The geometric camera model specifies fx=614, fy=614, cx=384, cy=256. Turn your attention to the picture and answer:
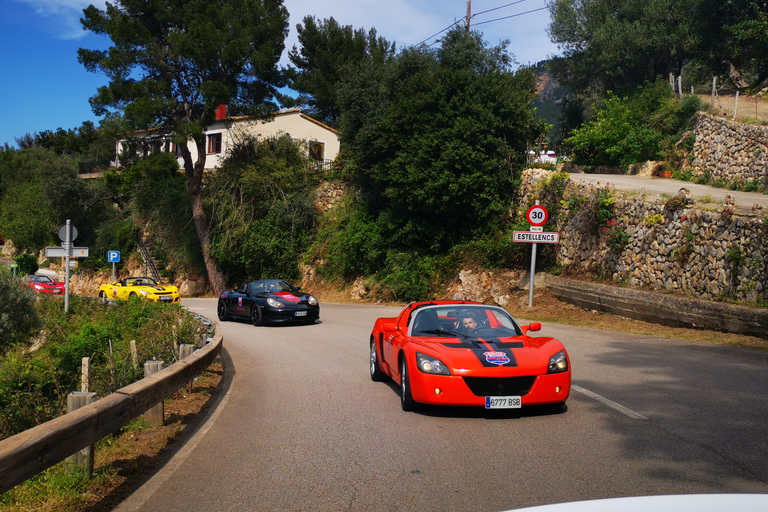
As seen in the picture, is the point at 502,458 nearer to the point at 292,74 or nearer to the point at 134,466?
the point at 134,466

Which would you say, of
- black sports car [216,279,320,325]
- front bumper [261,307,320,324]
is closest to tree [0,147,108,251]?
black sports car [216,279,320,325]

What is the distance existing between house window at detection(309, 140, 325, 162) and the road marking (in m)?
34.1

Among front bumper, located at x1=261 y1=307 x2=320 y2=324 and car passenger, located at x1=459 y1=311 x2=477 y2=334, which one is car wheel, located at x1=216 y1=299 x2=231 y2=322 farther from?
car passenger, located at x1=459 y1=311 x2=477 y2=334

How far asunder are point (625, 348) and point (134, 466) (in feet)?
32.7

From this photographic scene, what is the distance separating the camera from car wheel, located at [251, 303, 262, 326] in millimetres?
19328

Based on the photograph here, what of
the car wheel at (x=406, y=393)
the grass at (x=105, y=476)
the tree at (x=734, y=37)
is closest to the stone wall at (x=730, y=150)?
the tree at (x=734, y=37)

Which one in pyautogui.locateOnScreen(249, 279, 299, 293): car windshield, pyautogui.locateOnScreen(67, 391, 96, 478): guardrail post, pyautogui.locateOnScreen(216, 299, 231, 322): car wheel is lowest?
pyautogui.locateOnScreen(216, 299, 231, 322): car wheel

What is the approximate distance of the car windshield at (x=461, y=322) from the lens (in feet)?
26.7

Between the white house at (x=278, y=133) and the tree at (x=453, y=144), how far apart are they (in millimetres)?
13597

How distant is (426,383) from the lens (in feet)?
22.9

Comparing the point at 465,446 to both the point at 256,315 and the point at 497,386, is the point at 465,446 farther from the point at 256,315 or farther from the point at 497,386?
the point at 256,315

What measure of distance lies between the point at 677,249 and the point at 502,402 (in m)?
12.2

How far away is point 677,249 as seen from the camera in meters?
16.8

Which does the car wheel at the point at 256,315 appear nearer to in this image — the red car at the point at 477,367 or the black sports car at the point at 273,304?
the black sports car at the point at 273,304
